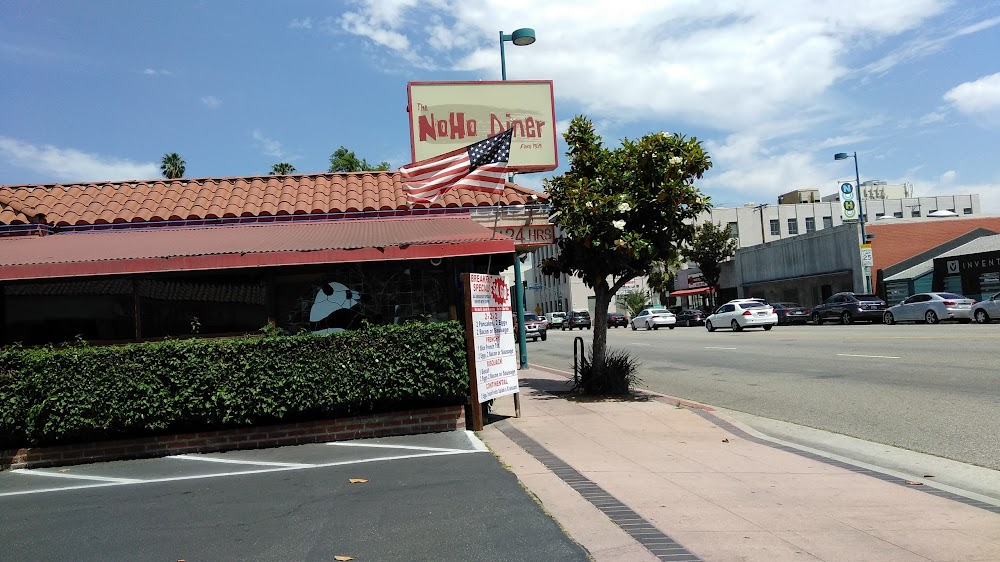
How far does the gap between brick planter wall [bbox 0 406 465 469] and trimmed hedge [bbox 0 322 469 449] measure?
0.39ft

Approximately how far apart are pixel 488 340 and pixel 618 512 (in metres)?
5.09

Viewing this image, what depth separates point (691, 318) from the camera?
5056 cm

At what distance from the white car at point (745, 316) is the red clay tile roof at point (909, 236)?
47.3 ft

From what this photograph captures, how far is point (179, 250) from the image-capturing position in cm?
1072

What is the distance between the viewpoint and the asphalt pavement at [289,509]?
17.7 feet

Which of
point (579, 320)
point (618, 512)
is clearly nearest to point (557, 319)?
point (579, 320)

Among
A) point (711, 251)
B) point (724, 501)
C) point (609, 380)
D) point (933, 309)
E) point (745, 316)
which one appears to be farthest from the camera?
point (711, 251)

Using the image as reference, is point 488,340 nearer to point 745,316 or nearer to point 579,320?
point 745,316

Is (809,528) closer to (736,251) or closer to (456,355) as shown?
(456,355)

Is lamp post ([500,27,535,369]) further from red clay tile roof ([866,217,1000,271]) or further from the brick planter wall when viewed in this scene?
red clay tile roof ([866,217,1000,271])

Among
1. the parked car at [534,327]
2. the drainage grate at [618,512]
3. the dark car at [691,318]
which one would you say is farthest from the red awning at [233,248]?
the dark car at [691,318]

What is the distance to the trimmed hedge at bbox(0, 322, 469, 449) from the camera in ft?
31.4

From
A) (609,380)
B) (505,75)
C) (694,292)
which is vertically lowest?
(609,380)

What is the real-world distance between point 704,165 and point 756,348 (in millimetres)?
12122
